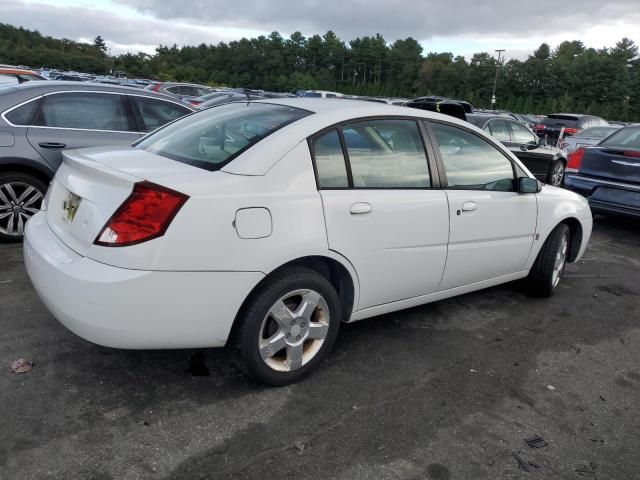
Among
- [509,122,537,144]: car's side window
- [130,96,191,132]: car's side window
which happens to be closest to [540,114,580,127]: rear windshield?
[509,122,537,144]: car's side window

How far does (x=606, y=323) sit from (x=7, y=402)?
4.18 m

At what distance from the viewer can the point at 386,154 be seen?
3379 mm

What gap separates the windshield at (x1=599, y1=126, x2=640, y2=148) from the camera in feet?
24.3

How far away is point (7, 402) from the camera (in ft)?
8.84

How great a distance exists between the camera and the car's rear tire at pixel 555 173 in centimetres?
1117

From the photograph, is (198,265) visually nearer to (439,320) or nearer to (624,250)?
(439,320)

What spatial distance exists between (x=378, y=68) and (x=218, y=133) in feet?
422

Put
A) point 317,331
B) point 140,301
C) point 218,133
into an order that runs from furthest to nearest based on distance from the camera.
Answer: point 218,133 < point 317,331 < point 140,301

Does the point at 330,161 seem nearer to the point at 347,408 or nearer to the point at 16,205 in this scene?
the point at 347,408

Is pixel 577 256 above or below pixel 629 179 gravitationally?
below

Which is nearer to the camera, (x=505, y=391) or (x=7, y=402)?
(x=7, y=402)

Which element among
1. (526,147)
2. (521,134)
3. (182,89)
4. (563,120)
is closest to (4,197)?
(526,147)

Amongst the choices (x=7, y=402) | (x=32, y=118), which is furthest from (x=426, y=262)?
(x=32, y=118)

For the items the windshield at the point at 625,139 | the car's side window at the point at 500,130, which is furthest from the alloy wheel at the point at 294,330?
the car's side window at the point at 500,130
